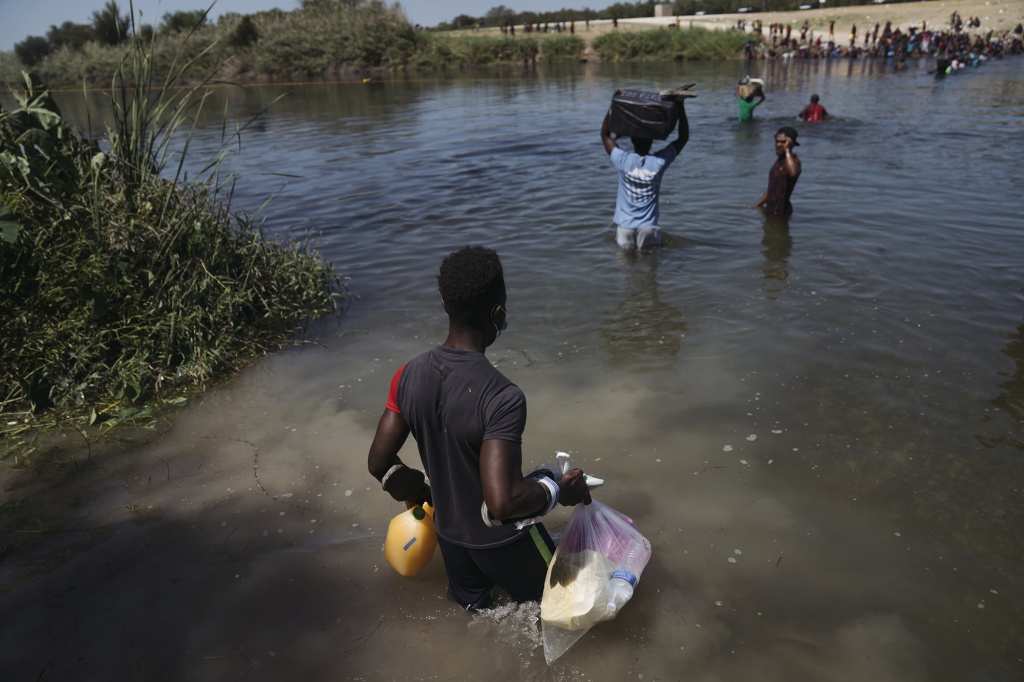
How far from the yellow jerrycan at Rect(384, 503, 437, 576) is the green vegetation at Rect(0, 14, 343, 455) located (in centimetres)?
283

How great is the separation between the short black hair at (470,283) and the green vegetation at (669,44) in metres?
A: 43.2

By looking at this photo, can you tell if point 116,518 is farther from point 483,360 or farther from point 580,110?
point 580,110

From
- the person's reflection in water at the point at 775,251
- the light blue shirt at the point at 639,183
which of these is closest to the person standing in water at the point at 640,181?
the light blue shirt at the point at 639,183

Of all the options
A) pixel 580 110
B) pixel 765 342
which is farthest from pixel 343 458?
pixel 580 110

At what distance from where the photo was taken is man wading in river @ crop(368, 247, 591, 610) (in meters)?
2.20

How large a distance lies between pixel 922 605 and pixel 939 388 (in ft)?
7.68

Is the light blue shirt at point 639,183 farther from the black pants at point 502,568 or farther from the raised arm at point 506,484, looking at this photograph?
the raised arm at point 506,484

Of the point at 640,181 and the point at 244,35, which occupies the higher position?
the point at 244,35

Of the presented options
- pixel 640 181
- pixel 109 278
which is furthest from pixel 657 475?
pixel 109 278

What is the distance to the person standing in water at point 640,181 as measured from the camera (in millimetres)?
6859

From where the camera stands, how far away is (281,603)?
319 cm

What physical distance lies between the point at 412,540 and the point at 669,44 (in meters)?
44.5

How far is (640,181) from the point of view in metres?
7.20

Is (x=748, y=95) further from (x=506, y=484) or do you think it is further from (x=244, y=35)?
(x=244, y=35)
